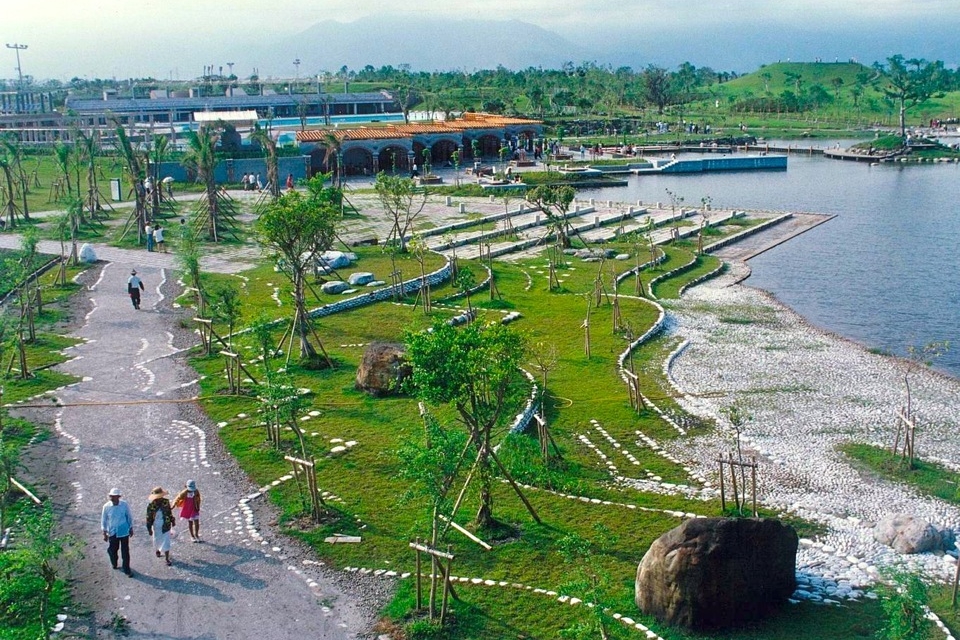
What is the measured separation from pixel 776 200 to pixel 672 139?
46116 millimetres

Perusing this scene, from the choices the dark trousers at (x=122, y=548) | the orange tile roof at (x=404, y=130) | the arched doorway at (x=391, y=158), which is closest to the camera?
the dark trousers at (x=122, y=548)

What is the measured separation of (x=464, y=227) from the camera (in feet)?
171

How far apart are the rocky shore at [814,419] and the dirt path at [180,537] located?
8182 millimetres

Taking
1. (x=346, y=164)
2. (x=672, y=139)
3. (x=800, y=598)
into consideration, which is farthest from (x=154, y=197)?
(x=672, y=139)

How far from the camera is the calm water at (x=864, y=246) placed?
35.8 metres

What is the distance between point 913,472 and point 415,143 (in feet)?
213

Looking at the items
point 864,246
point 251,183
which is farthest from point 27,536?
point 251,183

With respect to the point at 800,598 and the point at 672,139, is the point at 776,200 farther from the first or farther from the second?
the point at 800,598

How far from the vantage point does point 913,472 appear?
20688 mm

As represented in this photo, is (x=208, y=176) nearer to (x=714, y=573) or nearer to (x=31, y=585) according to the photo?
(x=31, y=585)

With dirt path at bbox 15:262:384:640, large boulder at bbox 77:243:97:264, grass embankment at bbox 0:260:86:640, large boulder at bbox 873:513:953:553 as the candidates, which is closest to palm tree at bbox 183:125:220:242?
large boulder at bbox 77:243:97:264

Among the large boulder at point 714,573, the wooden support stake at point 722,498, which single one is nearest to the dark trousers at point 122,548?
the large boulder at point 714,573

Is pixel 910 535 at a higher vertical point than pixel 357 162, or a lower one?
lower

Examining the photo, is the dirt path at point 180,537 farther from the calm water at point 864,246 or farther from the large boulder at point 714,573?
the calm water at point 864,246
